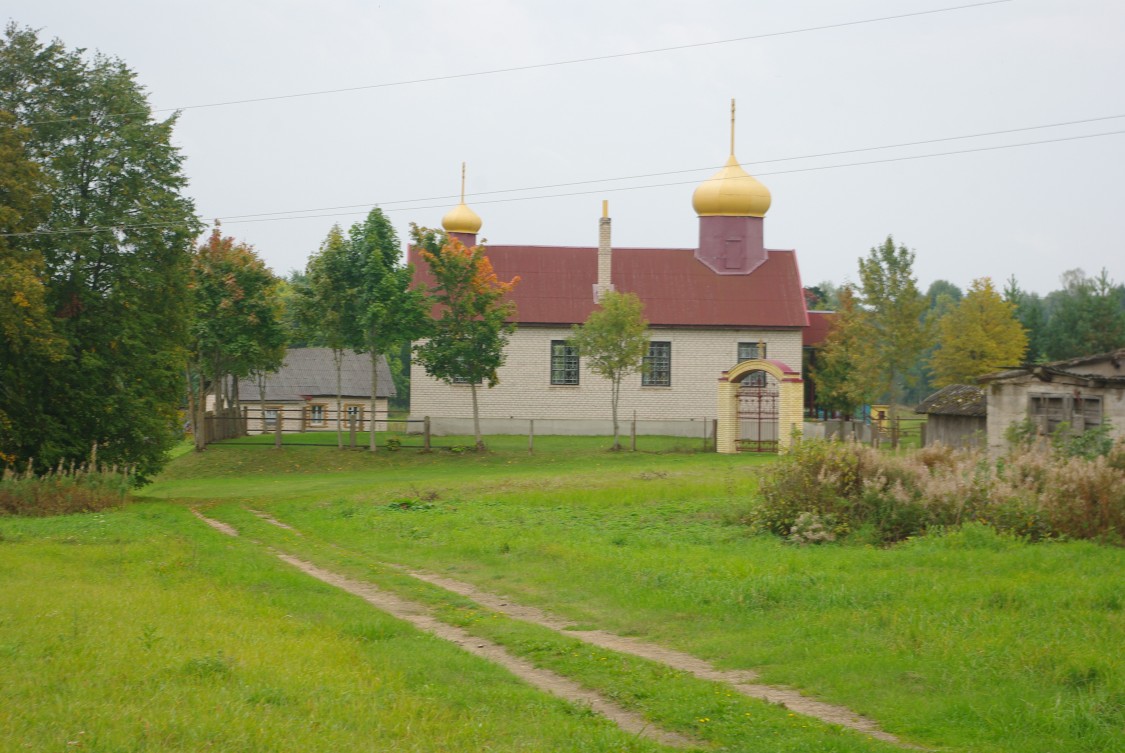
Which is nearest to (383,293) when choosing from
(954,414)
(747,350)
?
(747,350)

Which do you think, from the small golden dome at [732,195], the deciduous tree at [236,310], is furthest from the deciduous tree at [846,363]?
the deciduous tree at [236,310]

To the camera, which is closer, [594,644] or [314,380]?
[594,644]

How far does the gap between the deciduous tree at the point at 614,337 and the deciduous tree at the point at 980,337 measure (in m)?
15.8

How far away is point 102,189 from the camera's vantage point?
102 feet

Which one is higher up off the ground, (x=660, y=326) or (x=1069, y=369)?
(x=660, y=326)

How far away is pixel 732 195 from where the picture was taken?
50.2 meters

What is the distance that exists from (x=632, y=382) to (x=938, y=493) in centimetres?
3214

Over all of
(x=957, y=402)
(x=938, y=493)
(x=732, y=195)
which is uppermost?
(x=732, y=195)

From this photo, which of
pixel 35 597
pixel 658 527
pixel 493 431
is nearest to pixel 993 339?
pixel 493 431

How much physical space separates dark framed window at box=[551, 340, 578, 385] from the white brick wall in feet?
0.82

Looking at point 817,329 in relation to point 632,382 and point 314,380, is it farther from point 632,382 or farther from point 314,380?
point 314,380

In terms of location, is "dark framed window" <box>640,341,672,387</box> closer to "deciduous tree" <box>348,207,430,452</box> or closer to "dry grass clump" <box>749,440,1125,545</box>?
"deciduous tree" <box>348,207,430,452</box>

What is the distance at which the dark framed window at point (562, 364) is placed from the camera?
160 feet

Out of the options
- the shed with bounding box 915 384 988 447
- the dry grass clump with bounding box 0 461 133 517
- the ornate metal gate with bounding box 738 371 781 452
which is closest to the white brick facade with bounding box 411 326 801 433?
the ornate metal gate with bounding box 738 371 781 452
